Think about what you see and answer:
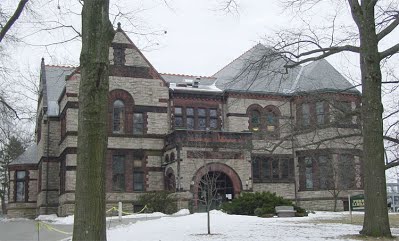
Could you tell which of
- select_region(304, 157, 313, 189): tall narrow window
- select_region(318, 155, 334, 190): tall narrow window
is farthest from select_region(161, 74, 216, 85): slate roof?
select_region(318, 155, 334, 190): tall narrow window

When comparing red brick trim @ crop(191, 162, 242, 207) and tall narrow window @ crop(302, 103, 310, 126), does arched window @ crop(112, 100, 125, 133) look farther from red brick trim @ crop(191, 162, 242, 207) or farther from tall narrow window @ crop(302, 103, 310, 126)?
tall narrow window @ crop(302, 103, 310, 126)

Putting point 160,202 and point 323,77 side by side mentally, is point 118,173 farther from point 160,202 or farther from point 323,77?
point 323,77

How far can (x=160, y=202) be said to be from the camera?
104 ft

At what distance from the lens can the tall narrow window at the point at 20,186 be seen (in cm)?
4066

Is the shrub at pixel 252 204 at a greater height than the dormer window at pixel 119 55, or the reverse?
the dormer window at pixel 119 55

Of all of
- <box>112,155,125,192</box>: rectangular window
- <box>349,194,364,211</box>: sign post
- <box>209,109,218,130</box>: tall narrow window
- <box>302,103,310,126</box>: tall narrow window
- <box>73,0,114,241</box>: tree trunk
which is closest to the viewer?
<box>73,0,114,241</box>: tree trunk

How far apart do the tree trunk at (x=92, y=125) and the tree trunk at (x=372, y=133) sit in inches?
334

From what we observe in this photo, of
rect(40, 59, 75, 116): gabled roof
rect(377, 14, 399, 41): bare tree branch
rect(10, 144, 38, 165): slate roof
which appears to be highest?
rect(40, 59, 75, 116): gabled roof

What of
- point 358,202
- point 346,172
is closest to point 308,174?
point 346,172

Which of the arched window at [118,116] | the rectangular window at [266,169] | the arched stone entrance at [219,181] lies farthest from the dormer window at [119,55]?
the rectangular window at [266,169]

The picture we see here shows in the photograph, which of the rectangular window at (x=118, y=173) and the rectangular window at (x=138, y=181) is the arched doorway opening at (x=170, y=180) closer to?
the rectangular window at (x=138, y=181)

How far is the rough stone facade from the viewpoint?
3212 cm

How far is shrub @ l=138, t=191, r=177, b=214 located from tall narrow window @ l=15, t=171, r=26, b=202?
42.6 ft

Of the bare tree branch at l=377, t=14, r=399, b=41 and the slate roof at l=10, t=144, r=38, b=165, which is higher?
the bare tree branch at l=377, t=14, r=399, b=41
